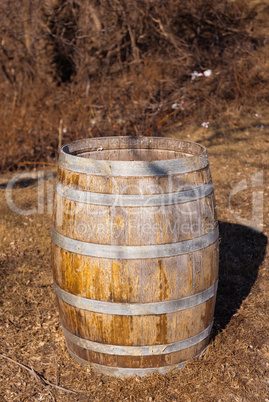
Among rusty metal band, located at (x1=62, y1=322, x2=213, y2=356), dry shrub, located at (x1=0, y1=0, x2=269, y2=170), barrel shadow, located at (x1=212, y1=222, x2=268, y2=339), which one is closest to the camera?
rusty metal band, located at (x1=62, y1=322, x2=213, y2=356)

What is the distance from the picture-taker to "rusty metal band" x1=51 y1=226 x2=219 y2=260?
2.75 metres

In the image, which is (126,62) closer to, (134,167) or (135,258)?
(134,167)

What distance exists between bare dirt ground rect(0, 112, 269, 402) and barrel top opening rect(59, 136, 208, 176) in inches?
56.8

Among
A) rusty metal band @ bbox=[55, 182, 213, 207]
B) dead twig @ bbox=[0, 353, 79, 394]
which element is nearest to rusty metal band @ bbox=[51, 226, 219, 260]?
rusty metal band @ bbox=[55, 182, 213, 207]

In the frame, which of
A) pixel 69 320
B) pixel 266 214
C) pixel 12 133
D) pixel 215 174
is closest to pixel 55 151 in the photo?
pixel 12 133

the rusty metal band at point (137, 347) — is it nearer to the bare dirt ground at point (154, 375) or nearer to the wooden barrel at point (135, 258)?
the wooden barrel at point (135, 258)

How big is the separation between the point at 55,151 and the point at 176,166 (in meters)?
5.61

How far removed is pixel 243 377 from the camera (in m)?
3.21

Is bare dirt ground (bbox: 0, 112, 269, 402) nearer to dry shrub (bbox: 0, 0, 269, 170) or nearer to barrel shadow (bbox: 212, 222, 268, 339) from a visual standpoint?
barrel shadow (bbox: 212, 222, 268, 339)

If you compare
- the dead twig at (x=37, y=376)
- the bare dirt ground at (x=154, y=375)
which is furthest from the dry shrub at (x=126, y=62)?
the dead twig at (x=37, y=376)

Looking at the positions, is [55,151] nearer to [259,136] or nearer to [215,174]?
[215,174]

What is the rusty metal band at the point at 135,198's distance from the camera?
2.71m

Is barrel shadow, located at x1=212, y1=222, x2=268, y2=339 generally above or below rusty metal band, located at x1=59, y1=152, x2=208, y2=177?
below

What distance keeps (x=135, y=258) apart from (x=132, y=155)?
119 cm
